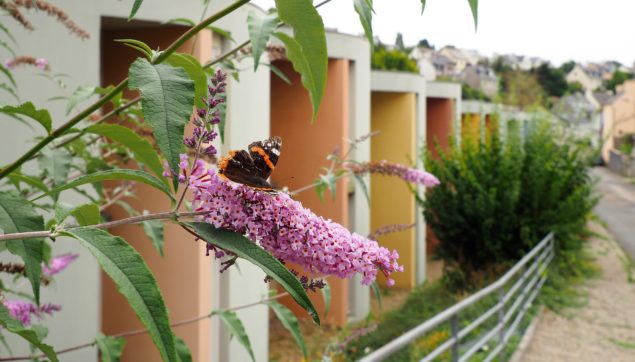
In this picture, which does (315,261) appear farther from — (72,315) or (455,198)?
(455,198)

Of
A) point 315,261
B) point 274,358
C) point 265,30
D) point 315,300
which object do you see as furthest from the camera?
point 315,300

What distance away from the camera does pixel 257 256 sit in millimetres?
703

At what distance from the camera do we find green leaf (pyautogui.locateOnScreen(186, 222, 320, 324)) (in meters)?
0.68

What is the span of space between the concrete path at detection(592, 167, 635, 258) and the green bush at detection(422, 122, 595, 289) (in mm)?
892

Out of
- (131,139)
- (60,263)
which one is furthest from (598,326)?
(131,139)

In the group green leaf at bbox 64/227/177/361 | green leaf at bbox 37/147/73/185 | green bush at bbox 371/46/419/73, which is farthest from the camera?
green bush at bbox 371/46/419/73

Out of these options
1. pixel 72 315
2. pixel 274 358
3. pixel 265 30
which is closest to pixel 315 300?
pixel 274 358

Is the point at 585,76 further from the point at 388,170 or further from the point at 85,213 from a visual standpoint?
the point at 85,213

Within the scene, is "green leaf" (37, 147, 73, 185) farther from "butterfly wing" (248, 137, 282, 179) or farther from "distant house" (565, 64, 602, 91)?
"distant house" (565, 64, 602, 91)

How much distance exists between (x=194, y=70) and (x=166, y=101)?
19 centimetres

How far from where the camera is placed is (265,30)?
3.17 ft

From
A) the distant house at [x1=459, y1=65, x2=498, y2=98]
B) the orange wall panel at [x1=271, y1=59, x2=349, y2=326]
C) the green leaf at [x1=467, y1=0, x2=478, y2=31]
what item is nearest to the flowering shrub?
the green leaf at [x1=467, y1=0, x2=478, y2=31]

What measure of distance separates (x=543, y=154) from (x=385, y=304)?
3.19 metres

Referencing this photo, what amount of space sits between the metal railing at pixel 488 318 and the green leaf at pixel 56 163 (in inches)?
39.6
